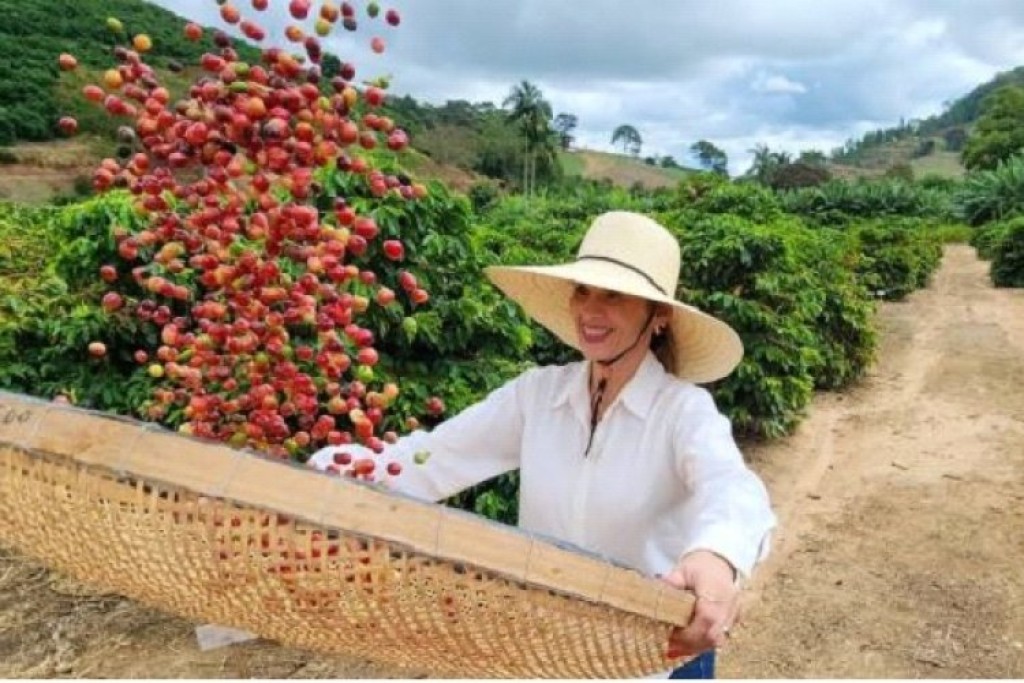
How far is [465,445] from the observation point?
2162mm

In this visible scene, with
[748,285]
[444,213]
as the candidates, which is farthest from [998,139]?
[444,213]

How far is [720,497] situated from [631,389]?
35 centimetres

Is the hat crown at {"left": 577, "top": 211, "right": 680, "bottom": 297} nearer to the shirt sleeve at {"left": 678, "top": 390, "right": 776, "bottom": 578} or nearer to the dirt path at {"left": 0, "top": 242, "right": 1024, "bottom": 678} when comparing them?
the shirt sleeve at {"left": 678, "top": 390, "right": 776, "bottom": 578}

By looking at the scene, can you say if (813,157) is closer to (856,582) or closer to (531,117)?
(531,117)

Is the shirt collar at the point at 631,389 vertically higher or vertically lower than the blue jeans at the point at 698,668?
higher

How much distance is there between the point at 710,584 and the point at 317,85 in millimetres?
881

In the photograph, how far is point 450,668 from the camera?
1491 millimetres

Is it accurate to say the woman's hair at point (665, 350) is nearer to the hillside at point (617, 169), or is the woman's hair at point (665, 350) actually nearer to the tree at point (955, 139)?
the hillside at point (617, 169)

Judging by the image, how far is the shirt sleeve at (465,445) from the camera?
212 centimetres

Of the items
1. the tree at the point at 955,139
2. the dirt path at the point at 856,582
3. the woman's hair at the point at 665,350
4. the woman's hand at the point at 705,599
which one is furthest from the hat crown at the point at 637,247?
the tree at the point at 955,139

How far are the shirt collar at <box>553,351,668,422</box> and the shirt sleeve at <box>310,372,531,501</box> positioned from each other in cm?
10

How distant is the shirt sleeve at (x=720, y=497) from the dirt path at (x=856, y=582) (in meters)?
2.51

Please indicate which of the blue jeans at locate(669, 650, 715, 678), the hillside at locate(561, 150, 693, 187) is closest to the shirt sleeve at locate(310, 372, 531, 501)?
the blue jeans at locate(669, 650, 715, 678)

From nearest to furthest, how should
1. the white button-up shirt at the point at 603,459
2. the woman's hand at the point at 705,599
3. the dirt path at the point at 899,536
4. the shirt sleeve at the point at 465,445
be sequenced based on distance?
1. the woman's hand at the point at 705,599
2. the white button-up shirt at the point at 603,459
3. the shirt sleeve at the point at 465,445
4. the dirt path at the point at 899,536
